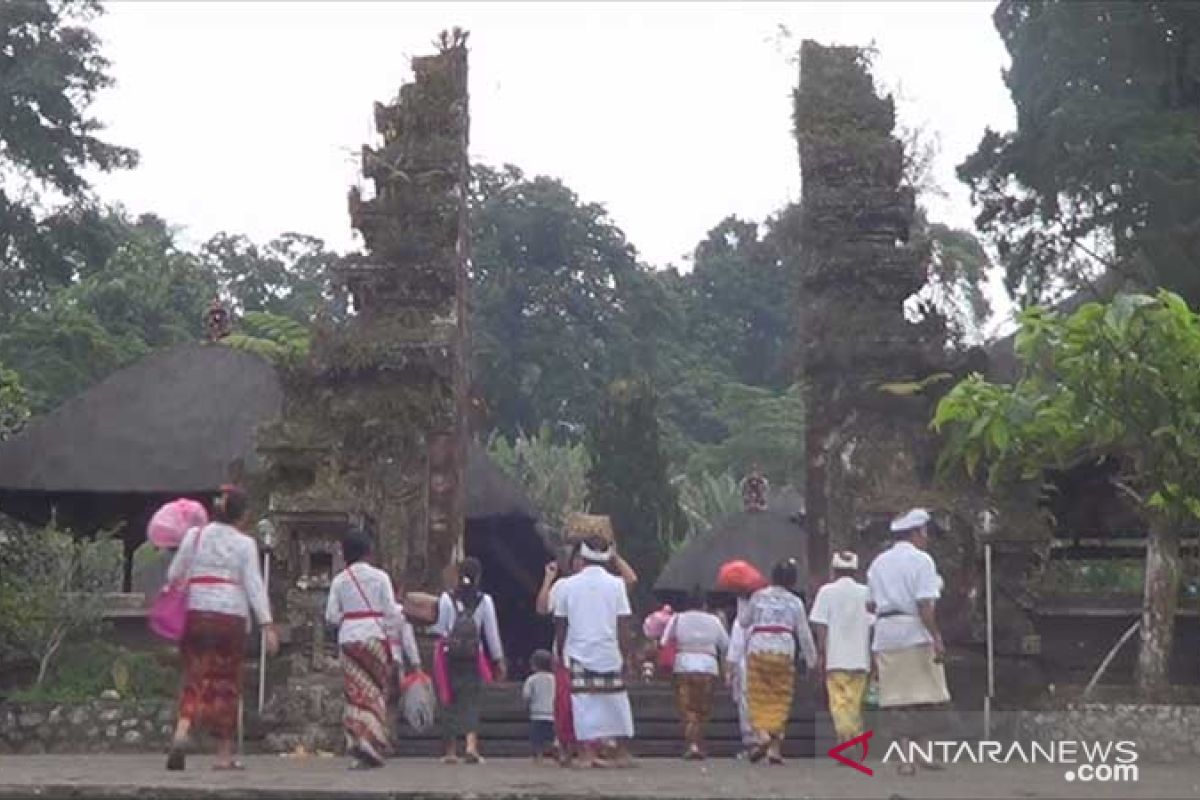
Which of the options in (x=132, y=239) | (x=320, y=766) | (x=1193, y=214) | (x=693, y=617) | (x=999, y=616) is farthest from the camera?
(x=132, y=239)

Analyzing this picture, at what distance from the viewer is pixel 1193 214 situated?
2023cm

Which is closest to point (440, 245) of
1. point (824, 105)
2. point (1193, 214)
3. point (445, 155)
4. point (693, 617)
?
point (445, 155)

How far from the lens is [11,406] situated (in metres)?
22.4

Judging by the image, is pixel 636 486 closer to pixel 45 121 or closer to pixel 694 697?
pixel 45 121

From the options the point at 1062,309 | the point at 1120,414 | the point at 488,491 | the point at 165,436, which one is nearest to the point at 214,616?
the point at 1120,414

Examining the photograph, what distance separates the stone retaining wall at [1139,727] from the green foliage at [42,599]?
25.3 ft

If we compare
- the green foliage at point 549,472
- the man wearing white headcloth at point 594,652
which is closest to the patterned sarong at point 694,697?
the man wearing white headcloth at point 594,652

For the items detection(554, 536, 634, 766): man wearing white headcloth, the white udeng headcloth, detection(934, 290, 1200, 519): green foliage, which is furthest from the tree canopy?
detection(554, 536, 634, 766): man wearing white headcloth

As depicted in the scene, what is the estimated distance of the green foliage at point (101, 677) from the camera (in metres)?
15.1

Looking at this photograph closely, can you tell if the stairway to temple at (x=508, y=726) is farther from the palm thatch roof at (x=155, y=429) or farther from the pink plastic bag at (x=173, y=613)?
the palm thatch roof at (x=155, y=429)

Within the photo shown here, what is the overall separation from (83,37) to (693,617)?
70.6 feet

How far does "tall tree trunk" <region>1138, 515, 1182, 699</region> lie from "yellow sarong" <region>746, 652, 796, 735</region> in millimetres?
2927

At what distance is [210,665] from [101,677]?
5097 millimetres

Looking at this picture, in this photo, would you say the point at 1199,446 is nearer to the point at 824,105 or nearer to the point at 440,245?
the point at 824,105
